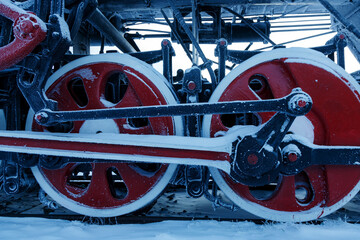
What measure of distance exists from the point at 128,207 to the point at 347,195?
44.5 inches

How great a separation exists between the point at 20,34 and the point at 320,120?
1546 mm

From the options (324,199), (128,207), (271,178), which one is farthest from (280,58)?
(128,207)

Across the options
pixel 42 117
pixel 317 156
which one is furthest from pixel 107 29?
pixel 317 156

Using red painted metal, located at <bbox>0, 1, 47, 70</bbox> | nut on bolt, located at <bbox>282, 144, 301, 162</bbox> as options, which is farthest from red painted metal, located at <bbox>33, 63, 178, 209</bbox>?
nut on bolt, located at <bbox>282, 144, 301, 162</bbox>

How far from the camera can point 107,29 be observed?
7.87ft

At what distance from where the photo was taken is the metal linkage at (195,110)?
3.67ft

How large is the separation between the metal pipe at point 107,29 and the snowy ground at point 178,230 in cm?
154

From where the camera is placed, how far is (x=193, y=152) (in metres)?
1.20

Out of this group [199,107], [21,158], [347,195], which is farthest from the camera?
[21,158]

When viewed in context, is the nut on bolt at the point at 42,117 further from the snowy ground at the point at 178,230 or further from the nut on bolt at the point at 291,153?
the nut on bolt at the point at 291,153

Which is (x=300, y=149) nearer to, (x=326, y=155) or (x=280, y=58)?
(x=326, y=155)

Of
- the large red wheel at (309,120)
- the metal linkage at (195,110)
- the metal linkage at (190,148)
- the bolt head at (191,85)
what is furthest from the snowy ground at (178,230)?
the bolt head at (191,85)

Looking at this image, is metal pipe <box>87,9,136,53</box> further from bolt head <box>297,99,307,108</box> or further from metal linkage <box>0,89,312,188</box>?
bolt head <box>297,99,307,108</box>

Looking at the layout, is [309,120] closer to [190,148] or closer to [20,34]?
[190,148]
